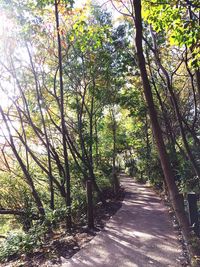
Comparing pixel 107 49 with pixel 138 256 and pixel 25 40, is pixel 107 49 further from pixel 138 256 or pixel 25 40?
pixel 138 256

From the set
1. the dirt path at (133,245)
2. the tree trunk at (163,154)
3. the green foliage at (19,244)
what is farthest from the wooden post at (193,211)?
the green foliage at (19,244)

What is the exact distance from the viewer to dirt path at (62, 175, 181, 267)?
5555 mm

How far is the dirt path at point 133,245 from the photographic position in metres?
5.55

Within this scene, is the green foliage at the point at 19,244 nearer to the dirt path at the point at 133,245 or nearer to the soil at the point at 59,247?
the soil at the point at 59,247

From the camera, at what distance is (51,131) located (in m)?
14.6

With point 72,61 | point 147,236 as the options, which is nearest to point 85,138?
point 72,61

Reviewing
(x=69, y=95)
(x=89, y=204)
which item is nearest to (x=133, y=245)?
(x=89, y=204)

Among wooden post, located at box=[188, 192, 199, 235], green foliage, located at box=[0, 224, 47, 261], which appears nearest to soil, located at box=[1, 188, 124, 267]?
green foliage, located at box=[0, 224, 47, 261]

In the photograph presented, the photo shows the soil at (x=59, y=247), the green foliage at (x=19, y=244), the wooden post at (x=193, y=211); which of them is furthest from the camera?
the green foliage at (x=19, y=244)

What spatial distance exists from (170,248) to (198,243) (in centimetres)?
153

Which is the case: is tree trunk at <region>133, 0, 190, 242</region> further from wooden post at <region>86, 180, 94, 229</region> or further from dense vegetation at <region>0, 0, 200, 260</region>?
wooden post at <region>86, 180, 94, 229</region>

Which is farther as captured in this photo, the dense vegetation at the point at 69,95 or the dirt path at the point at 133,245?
the dense vegetation at the point at 69,95

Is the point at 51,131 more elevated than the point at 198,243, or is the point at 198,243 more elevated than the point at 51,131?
the point at 51,131

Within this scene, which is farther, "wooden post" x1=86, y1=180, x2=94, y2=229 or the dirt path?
"wooden post" x1=86, y1=180, x2=94, y2=229
